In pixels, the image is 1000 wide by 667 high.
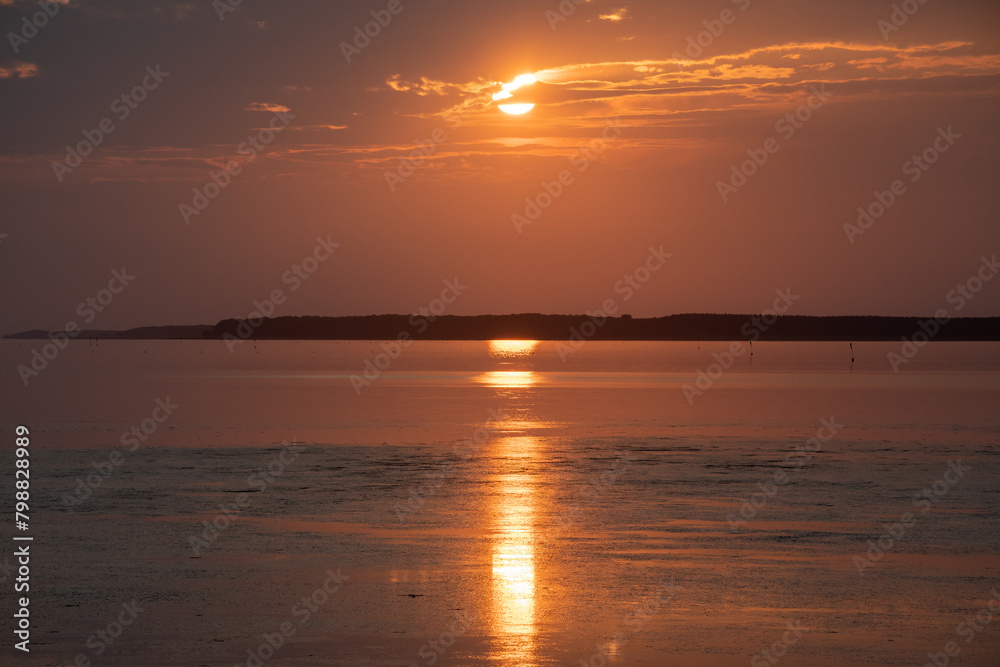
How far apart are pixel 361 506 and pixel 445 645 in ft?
31.8

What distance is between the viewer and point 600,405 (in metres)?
53.9

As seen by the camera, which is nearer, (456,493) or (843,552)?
(843,552)

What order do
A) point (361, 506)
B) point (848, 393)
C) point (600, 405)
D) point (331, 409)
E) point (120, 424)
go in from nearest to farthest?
point (361, 506) → point (120, 424) → point (331, 409) → point (600, 405) → point (848, 393)

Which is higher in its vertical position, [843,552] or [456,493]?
[456,493]

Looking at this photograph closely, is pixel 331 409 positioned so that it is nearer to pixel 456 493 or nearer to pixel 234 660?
pixel 456 493

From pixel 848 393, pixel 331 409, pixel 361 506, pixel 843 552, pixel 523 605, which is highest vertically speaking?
pixel 848 393

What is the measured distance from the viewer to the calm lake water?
39.5 ft

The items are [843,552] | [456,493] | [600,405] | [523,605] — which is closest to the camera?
[523,605]

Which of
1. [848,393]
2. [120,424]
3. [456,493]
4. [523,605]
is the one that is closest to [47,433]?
[120,424]

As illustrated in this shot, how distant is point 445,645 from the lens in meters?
11.8

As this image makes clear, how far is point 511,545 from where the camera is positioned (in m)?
17.0

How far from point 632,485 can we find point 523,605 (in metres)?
11.1

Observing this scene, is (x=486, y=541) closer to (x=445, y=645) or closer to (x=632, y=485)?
(x=445, y=645)

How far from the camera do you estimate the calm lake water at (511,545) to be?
1205cm
